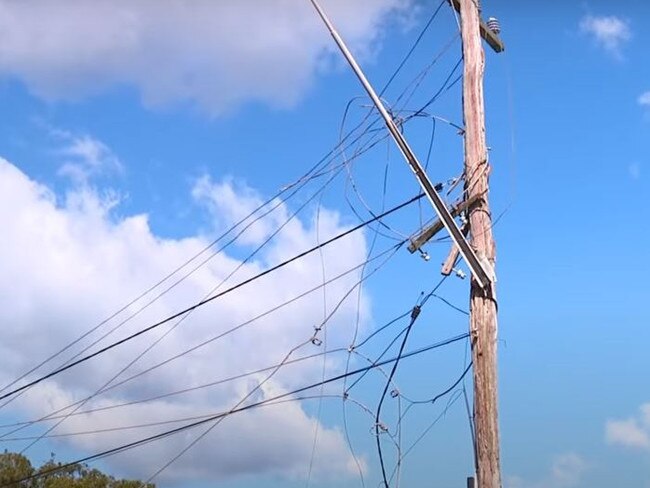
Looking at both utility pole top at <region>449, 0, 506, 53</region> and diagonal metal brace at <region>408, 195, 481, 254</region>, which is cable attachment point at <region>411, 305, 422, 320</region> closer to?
diagonal metal brace at <region>408, 195, 481, 254</region>

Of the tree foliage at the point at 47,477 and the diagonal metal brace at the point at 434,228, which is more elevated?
the tree foliage at the point at 47,477

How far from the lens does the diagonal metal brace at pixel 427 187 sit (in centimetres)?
994

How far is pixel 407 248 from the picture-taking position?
1120 centimetres

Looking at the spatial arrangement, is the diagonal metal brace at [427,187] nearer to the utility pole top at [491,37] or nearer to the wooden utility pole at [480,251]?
the wooden utility pole at [480,251]

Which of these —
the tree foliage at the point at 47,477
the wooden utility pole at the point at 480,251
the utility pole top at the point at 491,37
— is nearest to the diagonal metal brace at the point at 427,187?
the wooden utility pole at the point at 480,251

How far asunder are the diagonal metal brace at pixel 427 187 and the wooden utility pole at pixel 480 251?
0.13 metres

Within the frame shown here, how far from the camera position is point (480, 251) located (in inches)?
398

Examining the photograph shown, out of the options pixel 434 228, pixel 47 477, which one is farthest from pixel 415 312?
pixel 47 477

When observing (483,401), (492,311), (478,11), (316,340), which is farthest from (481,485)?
(478,11)

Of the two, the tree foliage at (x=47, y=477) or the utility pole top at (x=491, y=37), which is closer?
A: the utility pole top at (x=491, y=37)

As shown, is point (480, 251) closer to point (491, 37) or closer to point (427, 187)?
point (427, 187)

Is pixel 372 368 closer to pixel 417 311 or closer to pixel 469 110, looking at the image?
pixel 417 311

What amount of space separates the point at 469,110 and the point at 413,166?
118cm

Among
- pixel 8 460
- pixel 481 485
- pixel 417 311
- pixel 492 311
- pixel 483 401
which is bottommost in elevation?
pixel 481 485
